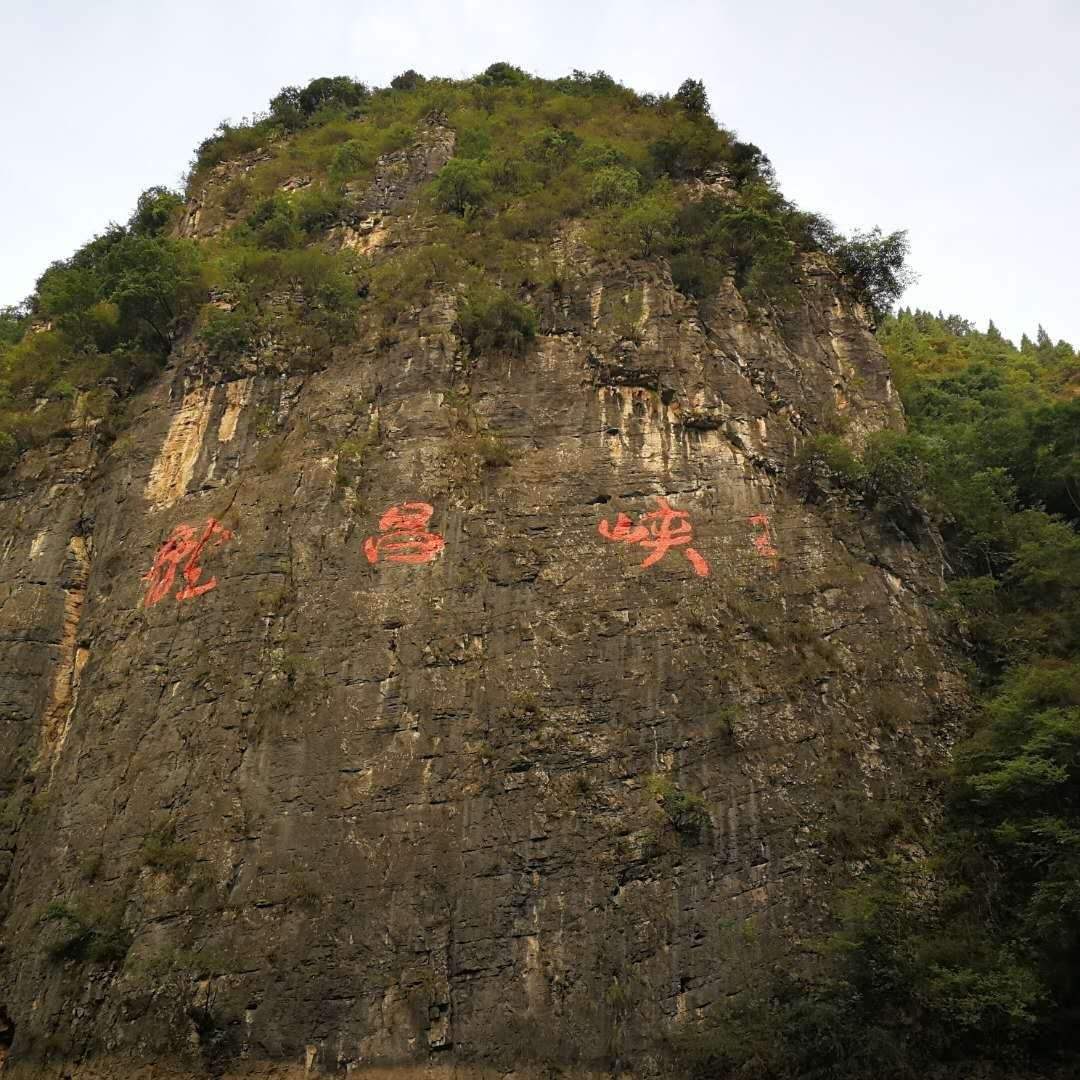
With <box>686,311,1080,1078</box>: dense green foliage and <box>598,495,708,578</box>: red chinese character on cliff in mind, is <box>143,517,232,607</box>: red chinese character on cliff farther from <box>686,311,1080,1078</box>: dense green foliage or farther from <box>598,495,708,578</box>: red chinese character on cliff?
<box>686,311,1080,1078</box>: dense green foliage

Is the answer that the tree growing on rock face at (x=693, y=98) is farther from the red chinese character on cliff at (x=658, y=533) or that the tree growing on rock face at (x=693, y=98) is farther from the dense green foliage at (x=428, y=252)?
the red chinese character on cliff at (x=658, y=533)

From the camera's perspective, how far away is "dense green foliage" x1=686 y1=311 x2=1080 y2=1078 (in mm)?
11273

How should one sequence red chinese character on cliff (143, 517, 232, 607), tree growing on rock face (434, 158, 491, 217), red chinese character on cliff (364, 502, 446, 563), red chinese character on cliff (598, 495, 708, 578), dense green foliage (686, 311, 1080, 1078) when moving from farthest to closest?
tree growing on rock face (434, 158, 491, 217) → red chinese character on cliff (143, 517, 232, 607) → red chinese character on cliff (364, 502, 446, 563) → red chinese character on cliff (598, 495, 708, 578) → dense green foliage (686, 311, 1080, 1078)

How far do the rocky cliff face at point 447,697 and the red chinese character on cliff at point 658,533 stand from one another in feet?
0.14

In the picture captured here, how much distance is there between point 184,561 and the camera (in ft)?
53.8

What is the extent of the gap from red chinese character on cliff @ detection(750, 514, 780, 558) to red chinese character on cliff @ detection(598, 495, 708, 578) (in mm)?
974

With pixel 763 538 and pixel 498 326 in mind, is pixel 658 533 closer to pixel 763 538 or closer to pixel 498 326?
pixel 763 538

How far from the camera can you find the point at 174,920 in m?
12.7

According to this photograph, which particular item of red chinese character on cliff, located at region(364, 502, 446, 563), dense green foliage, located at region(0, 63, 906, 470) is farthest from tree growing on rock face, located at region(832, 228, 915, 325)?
red chinese character on cliff, located at region(364, 502, 446, 563)

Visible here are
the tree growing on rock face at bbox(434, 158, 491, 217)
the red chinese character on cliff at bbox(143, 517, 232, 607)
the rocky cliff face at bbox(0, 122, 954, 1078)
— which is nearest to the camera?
the rocky cliff face at bbox(0, 122, 954, 1078)

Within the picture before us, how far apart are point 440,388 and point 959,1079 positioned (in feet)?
39.9

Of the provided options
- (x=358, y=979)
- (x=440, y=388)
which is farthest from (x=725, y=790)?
(x=440, y=388)

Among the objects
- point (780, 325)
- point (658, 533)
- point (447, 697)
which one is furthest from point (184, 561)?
point (780, 325)

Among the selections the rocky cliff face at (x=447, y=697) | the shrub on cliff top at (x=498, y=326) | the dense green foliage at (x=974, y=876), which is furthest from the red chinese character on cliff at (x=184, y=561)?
the dense green foliage at (x=974, y=876)
